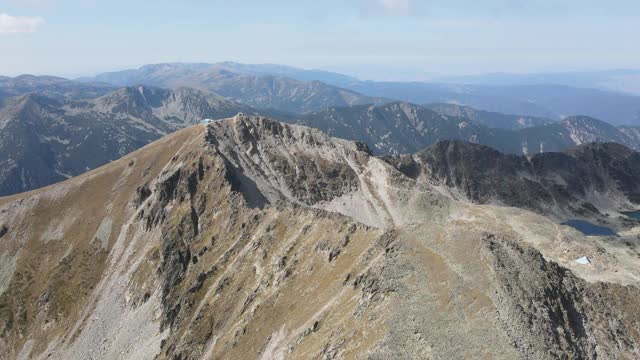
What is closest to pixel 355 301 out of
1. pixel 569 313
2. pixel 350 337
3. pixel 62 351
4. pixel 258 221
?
pixel 350 337

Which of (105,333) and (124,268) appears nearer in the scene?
(105,333)

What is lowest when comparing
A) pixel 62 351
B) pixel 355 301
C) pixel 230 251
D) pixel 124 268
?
pixel 62 351

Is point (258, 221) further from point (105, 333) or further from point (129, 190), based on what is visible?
point (129, 190)

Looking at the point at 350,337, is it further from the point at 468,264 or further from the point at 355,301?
the point at 468,264

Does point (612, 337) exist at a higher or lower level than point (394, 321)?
lower

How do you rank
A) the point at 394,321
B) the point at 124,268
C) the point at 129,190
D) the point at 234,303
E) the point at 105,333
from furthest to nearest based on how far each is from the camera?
the point at 129,190, the point at 124,268, the point at 105,333, the point at 234,303, the point at 394,321

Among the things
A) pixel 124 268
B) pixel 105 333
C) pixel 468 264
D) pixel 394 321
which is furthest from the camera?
pixel 124 268
